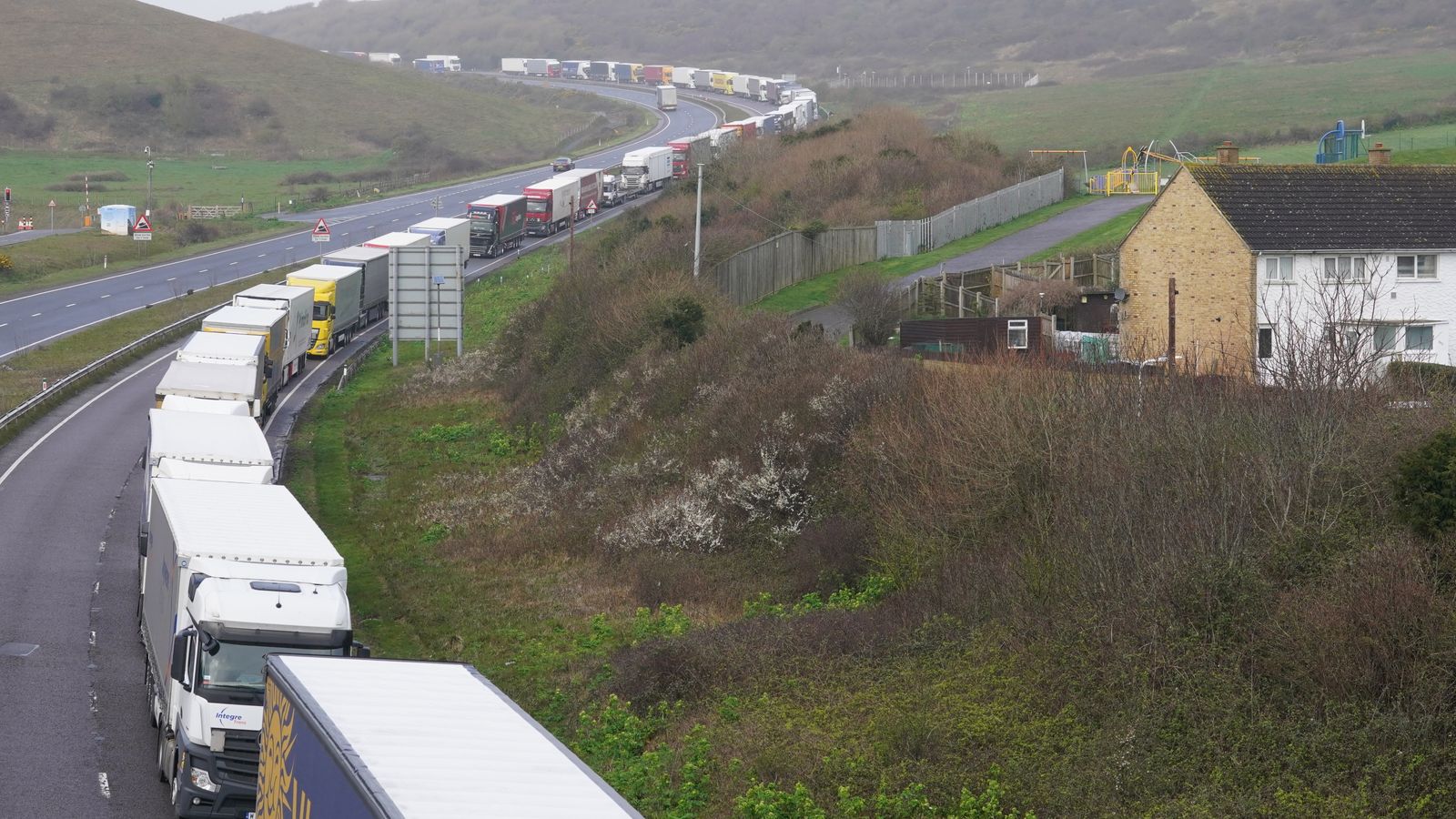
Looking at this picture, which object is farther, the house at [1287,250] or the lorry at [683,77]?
the lorry at [683,77]

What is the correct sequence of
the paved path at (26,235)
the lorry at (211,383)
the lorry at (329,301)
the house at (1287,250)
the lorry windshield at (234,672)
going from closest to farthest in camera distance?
the lorry windshield at (234,672) → the lorry at (211,383) → the house at (1287,250) → the lorry at (329,301) → the paved path at (26,235)

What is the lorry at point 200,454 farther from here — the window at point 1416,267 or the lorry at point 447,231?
the lorry at point 447,231

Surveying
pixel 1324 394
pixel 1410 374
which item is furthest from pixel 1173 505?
pixel 1410 374

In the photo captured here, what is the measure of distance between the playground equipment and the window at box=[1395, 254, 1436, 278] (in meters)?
33.7

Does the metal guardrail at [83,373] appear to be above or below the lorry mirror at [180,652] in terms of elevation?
above

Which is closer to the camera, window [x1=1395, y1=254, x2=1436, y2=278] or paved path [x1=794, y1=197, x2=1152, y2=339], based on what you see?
window [x1=1395, y1=254, x2=1436, y2=278]

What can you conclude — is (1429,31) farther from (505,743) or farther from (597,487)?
(505,743)

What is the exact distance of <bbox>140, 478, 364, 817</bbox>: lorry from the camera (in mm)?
18766

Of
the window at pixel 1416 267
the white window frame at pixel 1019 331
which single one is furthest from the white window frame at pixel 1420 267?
the white window frame at pixel 1019 331

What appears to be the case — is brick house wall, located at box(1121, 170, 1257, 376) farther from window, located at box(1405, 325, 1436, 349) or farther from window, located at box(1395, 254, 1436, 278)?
window, located at box(1405, 325, 1436, 349)

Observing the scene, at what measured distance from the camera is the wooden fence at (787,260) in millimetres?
55469

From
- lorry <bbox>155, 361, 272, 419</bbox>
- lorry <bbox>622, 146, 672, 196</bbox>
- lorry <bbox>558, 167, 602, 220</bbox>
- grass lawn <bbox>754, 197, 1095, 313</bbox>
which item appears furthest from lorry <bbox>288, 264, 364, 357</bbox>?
lorry <bbox>622, 146, 672, 196</bbox>

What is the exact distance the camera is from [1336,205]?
41.9m

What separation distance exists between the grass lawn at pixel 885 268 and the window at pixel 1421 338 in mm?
20571
